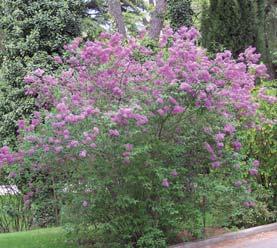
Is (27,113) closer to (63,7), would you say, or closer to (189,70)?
(63,7)

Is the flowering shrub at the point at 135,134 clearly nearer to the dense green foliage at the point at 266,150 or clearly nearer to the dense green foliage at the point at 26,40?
the dense green foliage at the point at 266,150

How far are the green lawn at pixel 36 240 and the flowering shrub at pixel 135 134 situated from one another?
90cm

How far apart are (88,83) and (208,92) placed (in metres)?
1.96

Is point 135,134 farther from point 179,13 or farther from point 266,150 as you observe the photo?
point 179,13

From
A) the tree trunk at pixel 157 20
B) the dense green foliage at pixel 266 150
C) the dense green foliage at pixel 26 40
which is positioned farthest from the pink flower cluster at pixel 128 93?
the tree trunk at pixel 157 20

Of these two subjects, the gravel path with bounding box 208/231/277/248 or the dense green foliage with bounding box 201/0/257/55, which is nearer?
the gravel path with bounding box 208/231/277/248

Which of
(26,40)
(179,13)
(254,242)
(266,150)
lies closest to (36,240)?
(254,242)

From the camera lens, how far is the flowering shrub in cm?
796

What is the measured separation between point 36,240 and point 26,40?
6.46 m

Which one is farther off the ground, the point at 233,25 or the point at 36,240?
the point at 233,25

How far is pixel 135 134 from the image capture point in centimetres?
814

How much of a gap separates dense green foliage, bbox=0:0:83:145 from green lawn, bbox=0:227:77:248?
13.5 ft

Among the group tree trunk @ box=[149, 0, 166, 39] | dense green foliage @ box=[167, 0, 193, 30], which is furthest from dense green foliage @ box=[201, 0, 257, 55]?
tree trunk @ box=[149, 0, 166, 39]

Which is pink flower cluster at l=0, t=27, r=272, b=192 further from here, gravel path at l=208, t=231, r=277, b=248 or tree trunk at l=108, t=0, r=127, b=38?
tree trunk at l=108, t=0, r=127, b=38
